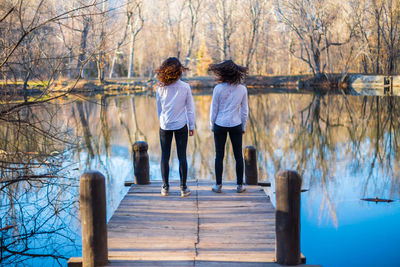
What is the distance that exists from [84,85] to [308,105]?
19.0 m

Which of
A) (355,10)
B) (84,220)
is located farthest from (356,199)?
(355,10)

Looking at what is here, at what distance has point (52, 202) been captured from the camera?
7.57m

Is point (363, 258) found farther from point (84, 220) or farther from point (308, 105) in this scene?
point (308, 105)

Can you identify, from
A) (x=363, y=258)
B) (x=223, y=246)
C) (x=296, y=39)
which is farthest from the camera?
(x=296, y=39)

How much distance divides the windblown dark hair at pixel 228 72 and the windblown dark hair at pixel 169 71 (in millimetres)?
484

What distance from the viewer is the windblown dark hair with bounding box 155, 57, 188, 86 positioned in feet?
18.4

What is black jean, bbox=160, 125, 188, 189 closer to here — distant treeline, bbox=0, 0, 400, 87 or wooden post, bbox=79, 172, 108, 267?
wooden post, bbox=79, 172, 108, 267

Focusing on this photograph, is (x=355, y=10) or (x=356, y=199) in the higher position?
(x=355, y=10)

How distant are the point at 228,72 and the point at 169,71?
80cm

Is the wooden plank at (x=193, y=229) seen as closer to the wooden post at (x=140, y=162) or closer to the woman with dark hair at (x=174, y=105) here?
the wooden post at (x=140, y=162)

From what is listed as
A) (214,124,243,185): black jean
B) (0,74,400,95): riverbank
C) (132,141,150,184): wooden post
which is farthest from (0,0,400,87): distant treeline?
(214,124,243,185): black jean

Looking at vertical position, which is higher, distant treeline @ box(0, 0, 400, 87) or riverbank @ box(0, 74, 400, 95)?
distant treeline @ box(0, 0, 400, 87)

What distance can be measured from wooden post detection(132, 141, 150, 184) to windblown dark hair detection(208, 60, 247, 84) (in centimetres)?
175

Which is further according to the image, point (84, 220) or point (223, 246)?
point (223, 246)
